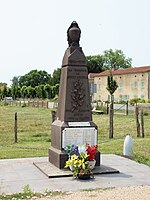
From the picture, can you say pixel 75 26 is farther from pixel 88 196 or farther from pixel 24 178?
pixel 88 196

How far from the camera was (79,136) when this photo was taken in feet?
28.5

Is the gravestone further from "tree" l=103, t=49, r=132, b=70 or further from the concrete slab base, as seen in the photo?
"tree" l=103, t=49, r=132, b=70

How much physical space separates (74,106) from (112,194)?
286 centimetres

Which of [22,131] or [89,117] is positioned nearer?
[89,117]

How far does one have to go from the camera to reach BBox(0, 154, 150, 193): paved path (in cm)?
701

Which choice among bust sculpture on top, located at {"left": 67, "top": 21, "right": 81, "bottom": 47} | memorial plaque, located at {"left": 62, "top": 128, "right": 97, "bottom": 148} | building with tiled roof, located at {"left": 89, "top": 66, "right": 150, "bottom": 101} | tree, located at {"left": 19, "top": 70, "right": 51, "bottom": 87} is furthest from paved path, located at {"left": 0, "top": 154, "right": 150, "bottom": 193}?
tree, located at {"left": 19, "top": 70, "right": 51, "bottom": 87}

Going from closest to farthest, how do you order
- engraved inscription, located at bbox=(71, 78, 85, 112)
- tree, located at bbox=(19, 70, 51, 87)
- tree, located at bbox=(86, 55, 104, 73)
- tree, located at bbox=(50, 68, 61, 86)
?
engraved inscription, located at bbox=(71, 78, 85, 112) < tree, located at bbox=(86, 55, 104, 73) < tree, located at bbox=(50, 68, 61, 86) < tree, located at bbox=(19, 70, 51, 87)

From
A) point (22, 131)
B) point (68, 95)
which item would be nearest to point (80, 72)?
point (68, 95)

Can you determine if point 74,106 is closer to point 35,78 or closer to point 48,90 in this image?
point 48,90

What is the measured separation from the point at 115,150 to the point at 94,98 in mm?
53759

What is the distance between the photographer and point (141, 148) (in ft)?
40.3

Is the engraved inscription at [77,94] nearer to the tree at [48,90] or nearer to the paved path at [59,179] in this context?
the paved path at [59,179]

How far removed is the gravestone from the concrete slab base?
0.55 ft

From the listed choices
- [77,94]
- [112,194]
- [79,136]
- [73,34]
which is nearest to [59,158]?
[79,136]
